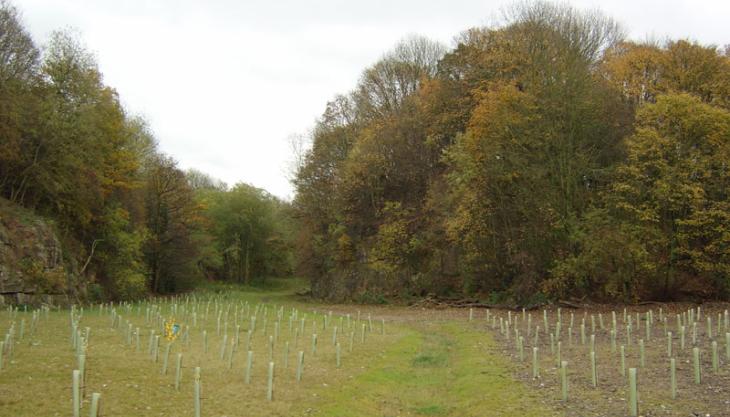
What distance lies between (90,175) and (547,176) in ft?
92.6

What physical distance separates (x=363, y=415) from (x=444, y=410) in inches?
66.3

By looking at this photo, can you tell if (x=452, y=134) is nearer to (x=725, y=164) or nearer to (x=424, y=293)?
(x=424, y=293)

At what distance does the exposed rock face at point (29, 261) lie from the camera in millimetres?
27078

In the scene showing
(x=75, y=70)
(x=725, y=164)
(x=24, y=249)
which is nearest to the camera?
(x=725, y=164)

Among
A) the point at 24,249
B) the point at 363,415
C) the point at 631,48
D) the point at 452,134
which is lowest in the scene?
the point at 363,415

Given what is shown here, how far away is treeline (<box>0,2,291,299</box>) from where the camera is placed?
101 ft

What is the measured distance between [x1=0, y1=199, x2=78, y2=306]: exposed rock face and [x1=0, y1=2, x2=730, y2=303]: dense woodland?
926 millimetres

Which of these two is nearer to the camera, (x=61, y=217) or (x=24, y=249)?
(x=24, y=249)

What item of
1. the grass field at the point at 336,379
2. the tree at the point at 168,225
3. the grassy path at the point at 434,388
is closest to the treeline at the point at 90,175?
the tree at the point at 168,225

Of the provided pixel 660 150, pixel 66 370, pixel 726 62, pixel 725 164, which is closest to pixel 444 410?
pixel 66 370

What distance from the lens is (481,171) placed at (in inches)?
1237

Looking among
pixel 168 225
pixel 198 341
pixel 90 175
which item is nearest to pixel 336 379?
pixel 198 341

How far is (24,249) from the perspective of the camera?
28719 mm

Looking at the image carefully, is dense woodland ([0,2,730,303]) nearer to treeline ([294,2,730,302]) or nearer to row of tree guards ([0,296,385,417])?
treeline ([294,2,730,302])
